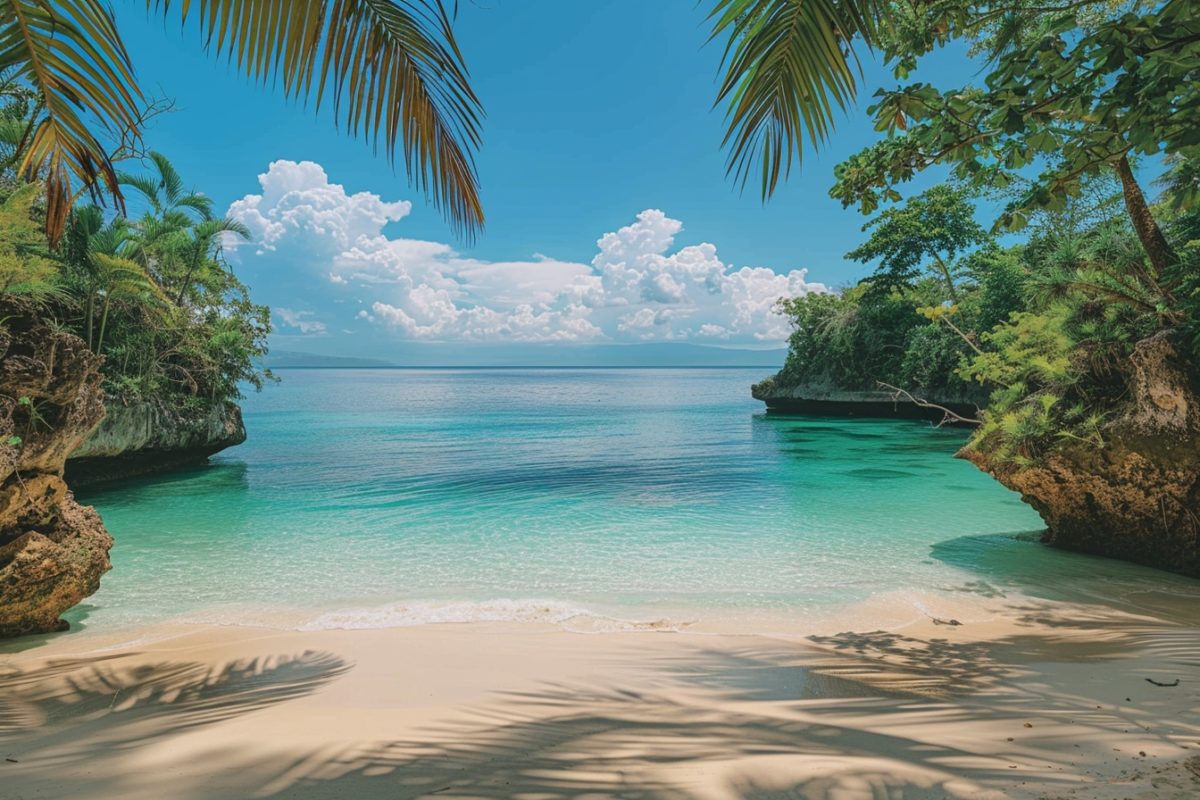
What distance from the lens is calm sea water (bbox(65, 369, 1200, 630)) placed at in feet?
22.4

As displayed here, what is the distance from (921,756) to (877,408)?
120 ft

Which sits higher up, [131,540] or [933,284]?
[933,284]

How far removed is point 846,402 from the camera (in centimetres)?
3666

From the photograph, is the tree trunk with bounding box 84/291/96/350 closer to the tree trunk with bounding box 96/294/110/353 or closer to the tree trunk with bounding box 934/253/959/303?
the tree trunk with bounding box 96/294/110/353

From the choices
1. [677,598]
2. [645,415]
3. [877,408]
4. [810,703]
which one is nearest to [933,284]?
[877,408]

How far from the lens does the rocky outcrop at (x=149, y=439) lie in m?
15.0

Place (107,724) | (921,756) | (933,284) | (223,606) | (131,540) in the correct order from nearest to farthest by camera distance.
A: (921,756) → (107,724) → (223,606) → (131,540) → (933,284)

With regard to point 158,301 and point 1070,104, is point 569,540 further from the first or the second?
point 158,301

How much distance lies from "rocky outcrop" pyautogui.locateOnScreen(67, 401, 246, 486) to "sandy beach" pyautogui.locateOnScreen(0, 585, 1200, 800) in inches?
476

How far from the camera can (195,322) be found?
57.4 ft

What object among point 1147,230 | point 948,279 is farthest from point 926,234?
point 1147,230

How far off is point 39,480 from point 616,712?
20.0 ft

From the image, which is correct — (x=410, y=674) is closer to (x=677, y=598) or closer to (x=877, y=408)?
(x=677, y=598)

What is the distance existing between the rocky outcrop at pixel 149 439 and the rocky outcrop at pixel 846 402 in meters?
30.2
